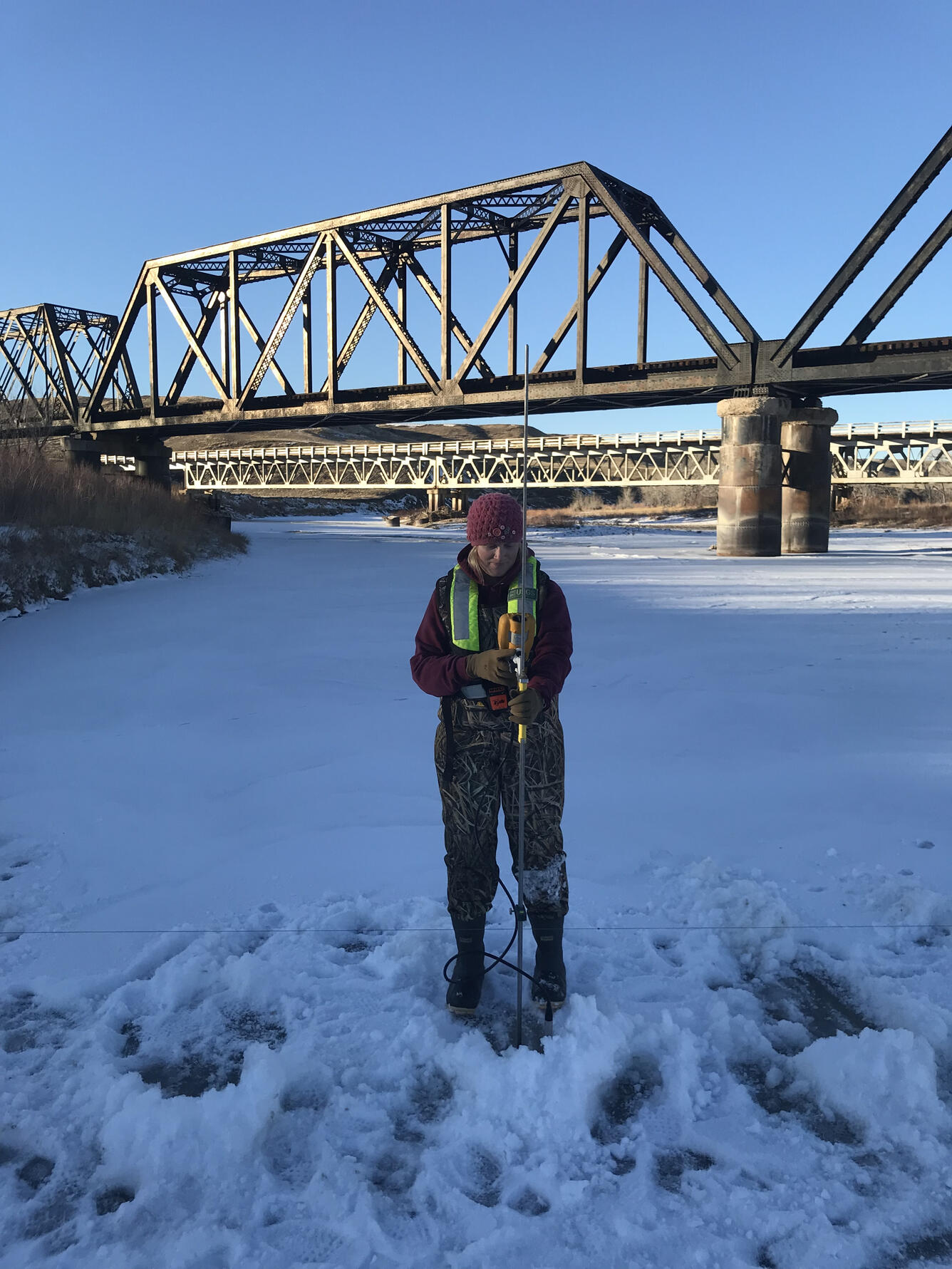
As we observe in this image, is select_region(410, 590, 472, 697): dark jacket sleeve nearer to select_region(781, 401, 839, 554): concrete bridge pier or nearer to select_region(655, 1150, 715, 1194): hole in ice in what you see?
select_region(655, 1150, 715, 1194): hole in ice

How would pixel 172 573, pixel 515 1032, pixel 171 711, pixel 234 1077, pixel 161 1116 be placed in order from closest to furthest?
pixel 161 1116
pixel 234 1077
pixel 515 1032
pixel 171 711
pixel 172 573

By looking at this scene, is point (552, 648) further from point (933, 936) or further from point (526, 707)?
point (933, 936)

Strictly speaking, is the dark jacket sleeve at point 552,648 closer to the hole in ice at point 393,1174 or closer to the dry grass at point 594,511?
the hole in ice at point 393,1174

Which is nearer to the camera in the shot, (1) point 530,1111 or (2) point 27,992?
(1) point 530,1111

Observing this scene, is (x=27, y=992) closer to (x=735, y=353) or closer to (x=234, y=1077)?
(x=234, y=1077)

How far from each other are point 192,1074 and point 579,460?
61361 millimetres

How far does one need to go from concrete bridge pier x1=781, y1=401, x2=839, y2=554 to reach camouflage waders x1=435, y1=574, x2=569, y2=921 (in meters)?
21.6

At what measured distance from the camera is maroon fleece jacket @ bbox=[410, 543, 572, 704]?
10.1 ft

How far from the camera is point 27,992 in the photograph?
3355mm

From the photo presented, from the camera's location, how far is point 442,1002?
10.8ft

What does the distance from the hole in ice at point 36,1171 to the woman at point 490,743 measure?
4.51 ft

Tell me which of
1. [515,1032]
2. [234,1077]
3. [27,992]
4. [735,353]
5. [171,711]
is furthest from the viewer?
[735,353]

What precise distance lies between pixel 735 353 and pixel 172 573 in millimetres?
14189

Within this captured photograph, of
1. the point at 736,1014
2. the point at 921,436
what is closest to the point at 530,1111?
the point at 736,1014
